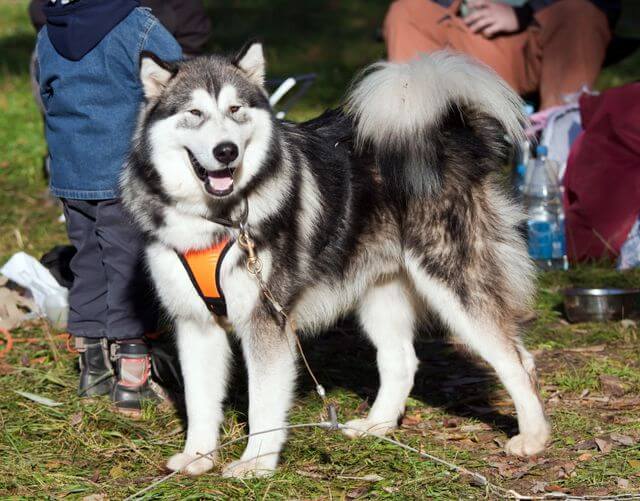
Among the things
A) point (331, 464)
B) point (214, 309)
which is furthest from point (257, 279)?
point (331, 464)

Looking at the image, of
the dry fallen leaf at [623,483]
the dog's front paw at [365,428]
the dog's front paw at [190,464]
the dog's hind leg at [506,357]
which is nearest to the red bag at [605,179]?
the dog's hind leg at [506,357]

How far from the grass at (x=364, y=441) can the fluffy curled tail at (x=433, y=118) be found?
0.90 metres

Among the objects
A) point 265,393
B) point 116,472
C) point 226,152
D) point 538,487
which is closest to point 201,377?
point 265,393

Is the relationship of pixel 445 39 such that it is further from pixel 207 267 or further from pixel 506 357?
pixel 207 267

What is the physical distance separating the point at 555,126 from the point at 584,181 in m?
0.56

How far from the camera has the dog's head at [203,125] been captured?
2.93 meters

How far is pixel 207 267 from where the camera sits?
3.08 m

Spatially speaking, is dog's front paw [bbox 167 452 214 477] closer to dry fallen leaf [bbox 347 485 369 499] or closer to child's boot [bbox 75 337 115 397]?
dry fallen leaf [bbox 347 485 369 499]

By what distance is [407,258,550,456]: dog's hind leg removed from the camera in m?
3.35

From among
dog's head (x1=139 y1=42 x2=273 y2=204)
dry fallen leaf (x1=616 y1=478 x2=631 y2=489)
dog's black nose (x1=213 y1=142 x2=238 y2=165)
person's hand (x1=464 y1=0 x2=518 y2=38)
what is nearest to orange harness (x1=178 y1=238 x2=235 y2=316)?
dog's head (x1=139 y1=42 x2=273 y2=204)

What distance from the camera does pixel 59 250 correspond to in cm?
485

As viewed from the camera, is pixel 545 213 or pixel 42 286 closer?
pixel 42 286

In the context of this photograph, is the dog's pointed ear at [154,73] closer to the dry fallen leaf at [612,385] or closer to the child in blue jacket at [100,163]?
the child in blue jacket at [100,163]

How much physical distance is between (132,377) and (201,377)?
2.18 ft
